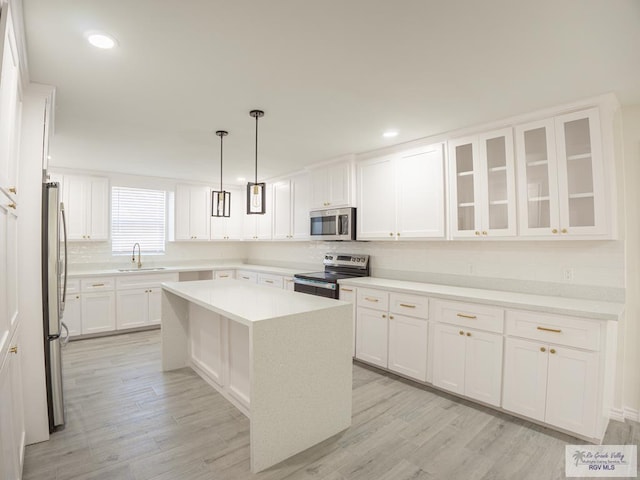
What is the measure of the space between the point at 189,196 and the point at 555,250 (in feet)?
17.7

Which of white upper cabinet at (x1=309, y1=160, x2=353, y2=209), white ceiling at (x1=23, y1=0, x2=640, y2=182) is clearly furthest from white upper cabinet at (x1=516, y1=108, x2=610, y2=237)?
white upper cabinet at (x1=309, y1=160, x2=353, y2=209)

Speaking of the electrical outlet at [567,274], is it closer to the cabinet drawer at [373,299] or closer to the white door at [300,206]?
the cabinet drawer at [373,299]

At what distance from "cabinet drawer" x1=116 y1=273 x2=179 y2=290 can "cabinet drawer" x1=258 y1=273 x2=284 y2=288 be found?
1.47 m

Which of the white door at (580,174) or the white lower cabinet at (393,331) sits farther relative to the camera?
the white lower cabinet at (393,331)

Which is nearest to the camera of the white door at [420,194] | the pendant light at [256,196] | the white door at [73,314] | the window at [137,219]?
the pendant light at [256,196]

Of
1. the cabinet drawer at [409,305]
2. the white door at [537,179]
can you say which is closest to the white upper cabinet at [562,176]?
the white door at [537,179]

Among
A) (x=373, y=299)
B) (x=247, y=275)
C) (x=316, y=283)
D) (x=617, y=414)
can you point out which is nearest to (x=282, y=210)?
(x=247, y=275)

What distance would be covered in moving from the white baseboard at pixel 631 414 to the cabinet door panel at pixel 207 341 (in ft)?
10.7

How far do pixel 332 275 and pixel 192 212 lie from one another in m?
3.12

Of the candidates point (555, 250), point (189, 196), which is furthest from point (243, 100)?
point (189, 196)

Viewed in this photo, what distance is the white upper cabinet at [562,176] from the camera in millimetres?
2420

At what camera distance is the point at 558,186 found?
258cm

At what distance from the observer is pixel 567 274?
108 inches

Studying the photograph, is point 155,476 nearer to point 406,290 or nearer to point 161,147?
point 406,290
